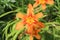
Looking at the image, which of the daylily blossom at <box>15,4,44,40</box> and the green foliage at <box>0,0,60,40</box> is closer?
the daylily blossom at <box>15,4,44,40</box>

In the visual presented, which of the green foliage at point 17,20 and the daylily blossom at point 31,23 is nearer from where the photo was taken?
the daylily blossom at point 31,23

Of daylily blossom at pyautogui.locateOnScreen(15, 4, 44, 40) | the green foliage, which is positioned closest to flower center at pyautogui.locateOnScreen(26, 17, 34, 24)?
daylily blossom at pyautogui.locateOnScreen(15, 4, 44, 40)

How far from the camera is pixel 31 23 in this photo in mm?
1129

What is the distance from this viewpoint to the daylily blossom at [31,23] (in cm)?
112

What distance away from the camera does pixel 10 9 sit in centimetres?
143

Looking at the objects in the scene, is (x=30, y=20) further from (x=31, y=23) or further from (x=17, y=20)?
(x=17, y=20)

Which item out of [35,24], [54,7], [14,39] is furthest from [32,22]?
[54,7]

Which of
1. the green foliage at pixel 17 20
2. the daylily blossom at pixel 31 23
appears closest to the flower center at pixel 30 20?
the daylily blossom at pixel 31 23

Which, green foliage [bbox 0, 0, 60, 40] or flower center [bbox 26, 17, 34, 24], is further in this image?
green foliage [bbox 0, 0, 60, 40]

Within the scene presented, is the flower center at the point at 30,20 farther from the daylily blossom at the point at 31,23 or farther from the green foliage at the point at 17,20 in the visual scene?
the green foliage at the point at 17,20

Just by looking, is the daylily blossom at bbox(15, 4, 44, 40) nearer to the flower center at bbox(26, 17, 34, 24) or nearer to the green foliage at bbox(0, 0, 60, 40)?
the flower center at bbox(26, 17, 34, 24)

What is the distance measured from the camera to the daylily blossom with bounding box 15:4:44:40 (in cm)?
112

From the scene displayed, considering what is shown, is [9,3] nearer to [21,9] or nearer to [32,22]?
[21,9]

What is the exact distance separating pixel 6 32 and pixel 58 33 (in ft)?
1.23
